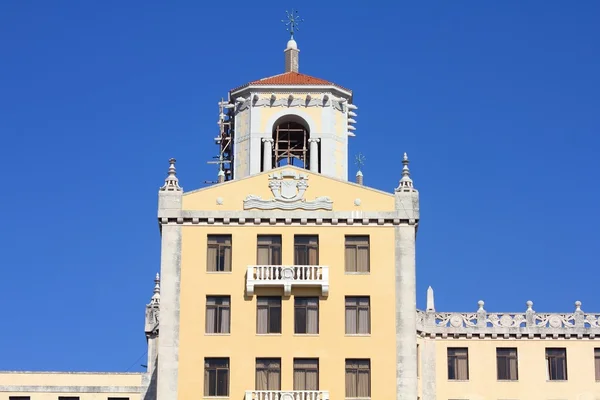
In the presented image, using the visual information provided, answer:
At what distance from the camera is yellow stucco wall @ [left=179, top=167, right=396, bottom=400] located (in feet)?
236

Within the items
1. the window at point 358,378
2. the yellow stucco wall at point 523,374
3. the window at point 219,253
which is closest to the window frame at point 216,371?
the window at point 219,253

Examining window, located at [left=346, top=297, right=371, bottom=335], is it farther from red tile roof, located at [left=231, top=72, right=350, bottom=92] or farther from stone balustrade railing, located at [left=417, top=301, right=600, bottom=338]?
red tile roof, located at [left=231, top=72, right=350, bottom=92]

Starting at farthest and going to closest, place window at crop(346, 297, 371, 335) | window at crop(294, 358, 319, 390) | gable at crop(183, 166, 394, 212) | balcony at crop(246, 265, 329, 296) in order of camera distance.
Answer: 1. gable at crop(183, 166, 394, 212)
2. window at crop(346, 297, 371, 335)
3. balcony at crop(246, 265, 329, 296)
4. window at crop(294, 358, 319, 390)

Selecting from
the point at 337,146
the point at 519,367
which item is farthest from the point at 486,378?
the point at 337,146

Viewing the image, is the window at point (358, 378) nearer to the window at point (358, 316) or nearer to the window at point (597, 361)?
the window at point (358, 316)

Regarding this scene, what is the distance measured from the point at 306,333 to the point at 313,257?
13.2 feet

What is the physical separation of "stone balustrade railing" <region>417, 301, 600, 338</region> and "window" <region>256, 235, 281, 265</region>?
388 inches

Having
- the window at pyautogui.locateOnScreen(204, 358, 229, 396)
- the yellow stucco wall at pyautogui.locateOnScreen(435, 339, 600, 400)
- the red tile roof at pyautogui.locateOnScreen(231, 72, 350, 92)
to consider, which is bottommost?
the window at pyautogui.locateOnScreen(204, 358, 229, 396)

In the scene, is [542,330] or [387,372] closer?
[387,372]

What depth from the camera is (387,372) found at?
2844 inches

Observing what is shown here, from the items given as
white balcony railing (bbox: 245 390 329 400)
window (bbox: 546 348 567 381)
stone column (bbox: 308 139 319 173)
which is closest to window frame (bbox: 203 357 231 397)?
white balcony railing (bbox: 245 390 329 400)

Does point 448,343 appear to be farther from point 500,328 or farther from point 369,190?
point 369,190

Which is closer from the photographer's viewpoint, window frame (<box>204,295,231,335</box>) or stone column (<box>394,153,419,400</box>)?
stone column (<box>394,153,419,400</box>)

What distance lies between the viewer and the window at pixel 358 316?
73.0 meters
